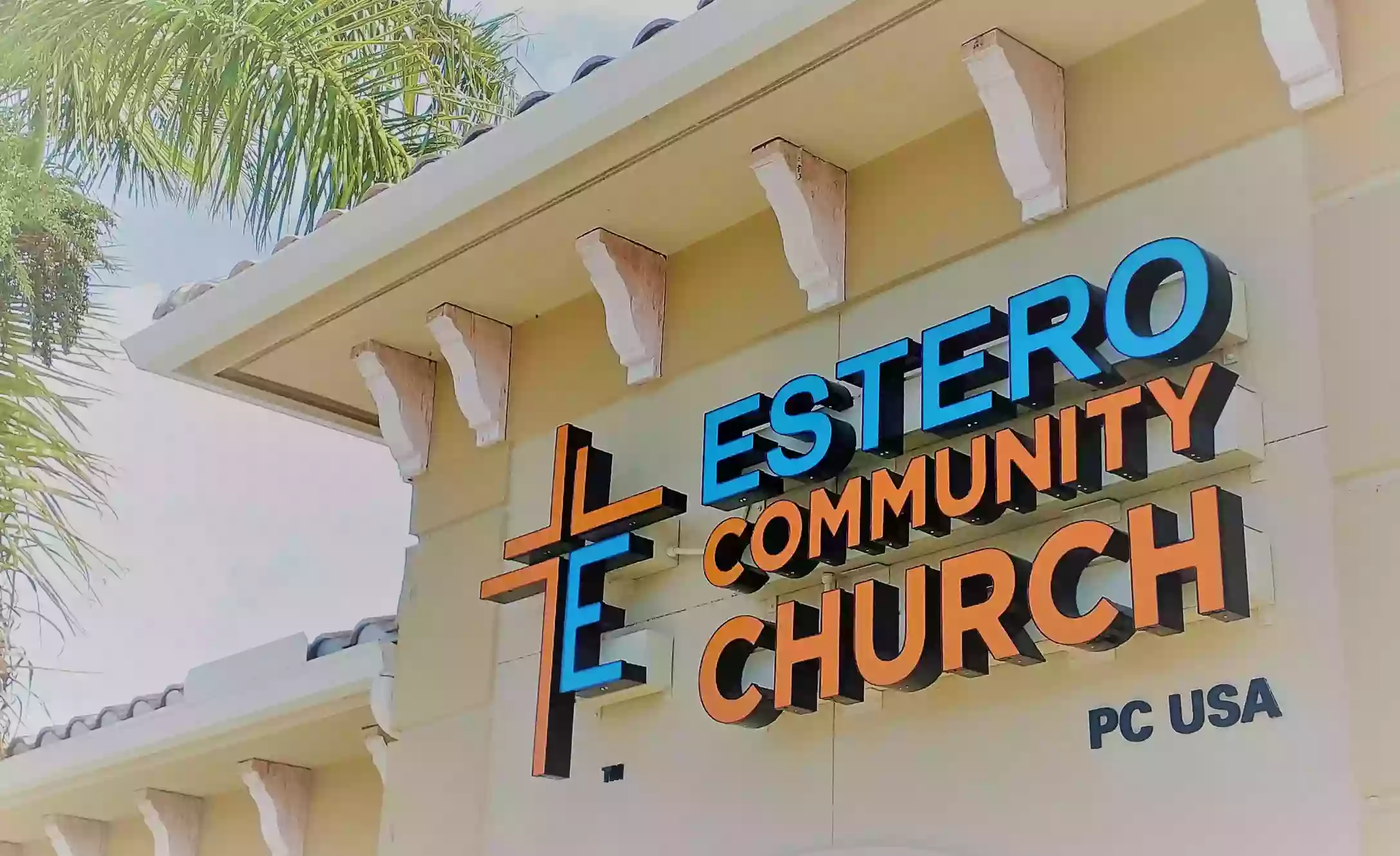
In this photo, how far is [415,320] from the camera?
8.12 metres

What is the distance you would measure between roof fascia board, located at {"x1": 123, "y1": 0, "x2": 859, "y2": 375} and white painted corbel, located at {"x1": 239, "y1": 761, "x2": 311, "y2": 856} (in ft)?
7.93

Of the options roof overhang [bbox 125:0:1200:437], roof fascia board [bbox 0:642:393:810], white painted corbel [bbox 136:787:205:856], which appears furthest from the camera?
white painted corbel [bbox 136:787:205:856]

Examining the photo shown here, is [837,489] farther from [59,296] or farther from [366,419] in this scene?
[59,296]

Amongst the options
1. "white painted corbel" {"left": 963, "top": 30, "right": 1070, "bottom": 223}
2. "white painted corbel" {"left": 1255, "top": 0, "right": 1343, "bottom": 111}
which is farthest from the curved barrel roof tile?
"white painted corbel" {"left": 1255, "top": 0, "right": 1343, "bottom": 111}

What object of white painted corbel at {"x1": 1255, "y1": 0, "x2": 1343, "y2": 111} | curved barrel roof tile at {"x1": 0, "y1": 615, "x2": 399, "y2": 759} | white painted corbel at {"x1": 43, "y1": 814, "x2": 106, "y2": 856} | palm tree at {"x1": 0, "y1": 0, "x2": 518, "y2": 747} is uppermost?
palm tree at {"x1": 0, "y1": 0, "x2": 518, "y2": 747}

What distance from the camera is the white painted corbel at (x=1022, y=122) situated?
19.6ft

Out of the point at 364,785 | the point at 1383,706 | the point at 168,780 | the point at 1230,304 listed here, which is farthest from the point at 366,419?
the point at 1383,706

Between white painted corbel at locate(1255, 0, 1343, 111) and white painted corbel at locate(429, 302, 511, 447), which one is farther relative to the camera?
white painted corbel at locate(429, 302, 511, 447)

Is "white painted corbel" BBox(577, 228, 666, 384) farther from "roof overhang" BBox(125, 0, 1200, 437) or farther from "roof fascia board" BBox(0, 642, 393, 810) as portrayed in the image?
"roof fascia board" BBox(0, 642, 393, 810)

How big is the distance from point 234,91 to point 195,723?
14.1 feet

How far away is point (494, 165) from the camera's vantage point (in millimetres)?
7125

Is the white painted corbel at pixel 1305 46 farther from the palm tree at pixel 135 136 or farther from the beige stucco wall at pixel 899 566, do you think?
the palm tree at pixel 135 136

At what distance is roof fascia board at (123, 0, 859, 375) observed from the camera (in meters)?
6.21

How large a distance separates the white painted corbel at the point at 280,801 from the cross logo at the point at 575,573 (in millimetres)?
2985
